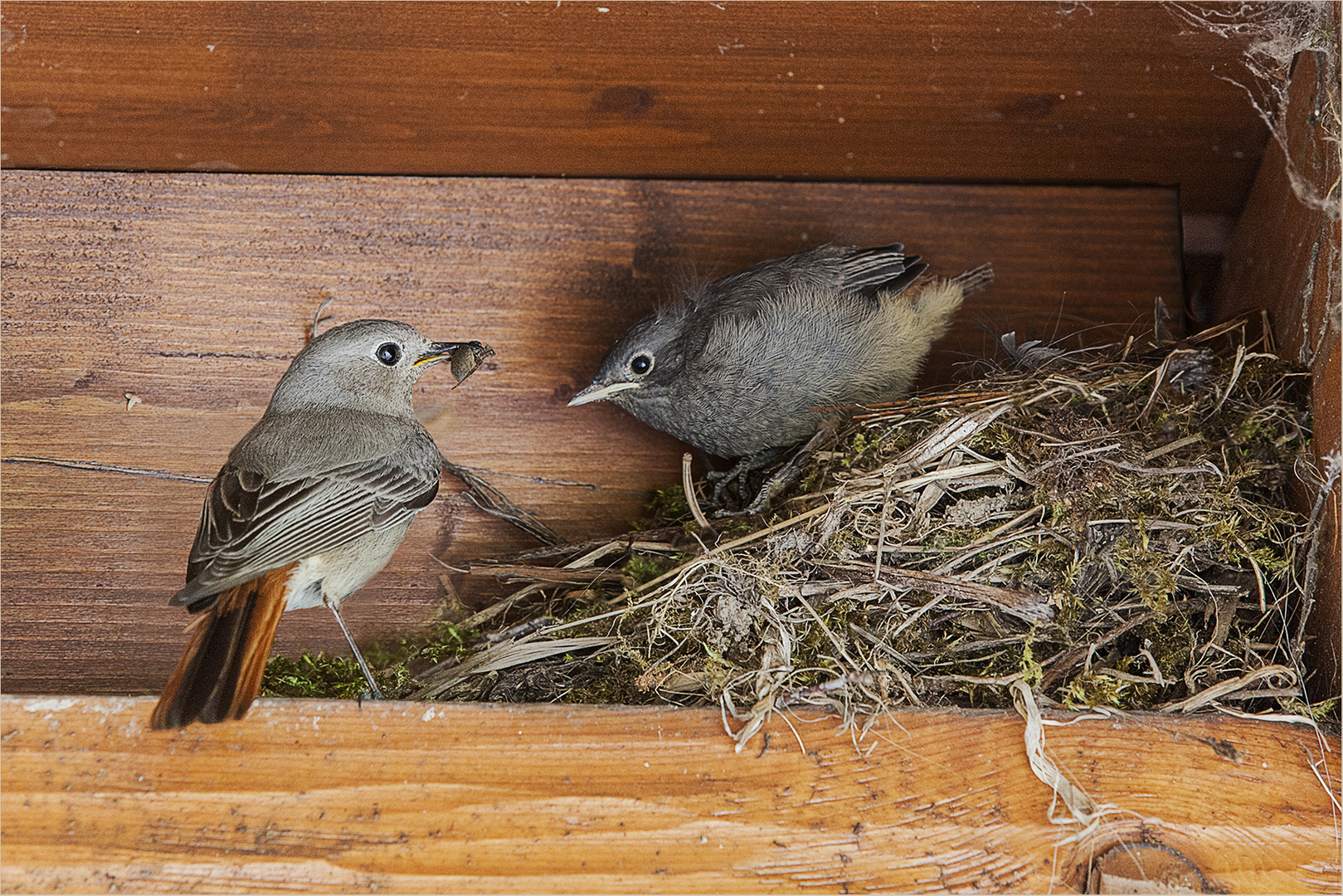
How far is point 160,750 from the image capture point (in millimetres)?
1408

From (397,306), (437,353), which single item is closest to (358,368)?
(437,353)

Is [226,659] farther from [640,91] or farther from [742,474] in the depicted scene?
[640,91]

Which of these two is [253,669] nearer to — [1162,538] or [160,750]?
[160,750]

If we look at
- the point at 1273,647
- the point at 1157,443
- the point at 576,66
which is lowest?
the point at 1273,647

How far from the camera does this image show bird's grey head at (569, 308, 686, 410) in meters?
2.03

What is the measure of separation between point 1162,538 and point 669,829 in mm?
1006

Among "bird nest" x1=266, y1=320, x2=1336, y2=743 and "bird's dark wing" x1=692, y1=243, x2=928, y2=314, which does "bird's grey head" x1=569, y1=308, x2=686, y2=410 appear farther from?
"bird nest" x1=266, y1=320, x2=1336, y2=743

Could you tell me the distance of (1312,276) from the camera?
1737 millimetres

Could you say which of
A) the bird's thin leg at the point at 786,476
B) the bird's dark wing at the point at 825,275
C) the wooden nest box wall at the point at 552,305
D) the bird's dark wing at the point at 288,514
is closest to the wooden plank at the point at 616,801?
the wooden nest box wall at the point at 552,305

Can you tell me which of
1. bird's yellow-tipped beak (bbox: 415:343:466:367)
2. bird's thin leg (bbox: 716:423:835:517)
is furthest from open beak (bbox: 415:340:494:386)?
bird's thin leg (bbox: 716:423:835:517)

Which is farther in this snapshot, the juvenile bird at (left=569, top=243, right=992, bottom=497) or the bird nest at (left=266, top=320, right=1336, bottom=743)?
the juvenile bird at (left=569, top=243, right=992, bottom=497)

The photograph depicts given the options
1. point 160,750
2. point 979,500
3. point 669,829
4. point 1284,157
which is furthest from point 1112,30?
point 160,750

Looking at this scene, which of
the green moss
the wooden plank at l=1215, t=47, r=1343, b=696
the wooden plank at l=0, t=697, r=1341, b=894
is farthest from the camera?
the green moss

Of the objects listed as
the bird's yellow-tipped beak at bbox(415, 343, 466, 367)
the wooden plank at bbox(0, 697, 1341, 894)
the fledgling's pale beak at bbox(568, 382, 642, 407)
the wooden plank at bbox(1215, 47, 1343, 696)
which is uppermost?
the wooden plank at bbox(1215, 47, 1343, 696)
